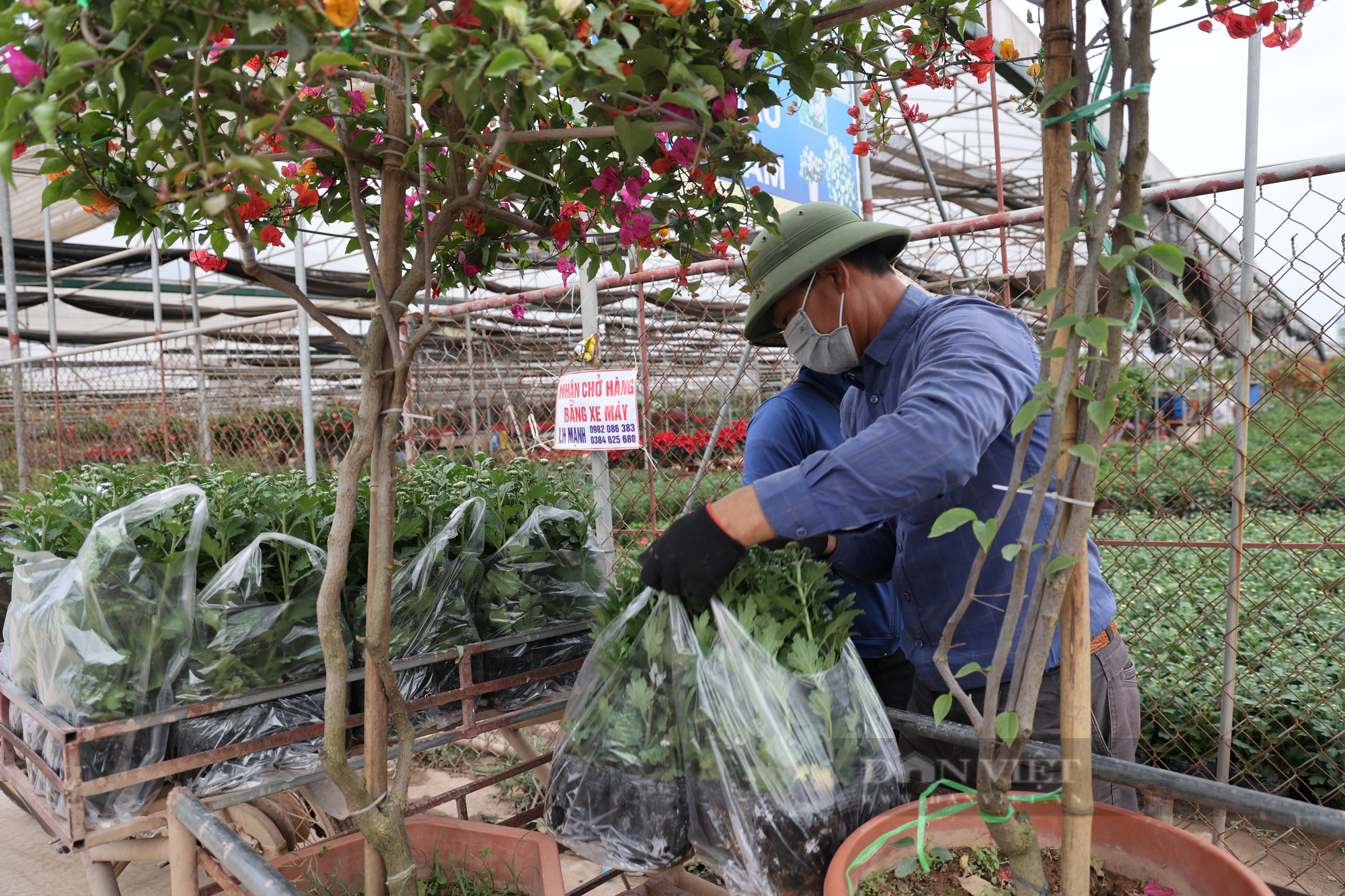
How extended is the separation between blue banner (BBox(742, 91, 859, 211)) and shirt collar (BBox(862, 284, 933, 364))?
155 centimetres

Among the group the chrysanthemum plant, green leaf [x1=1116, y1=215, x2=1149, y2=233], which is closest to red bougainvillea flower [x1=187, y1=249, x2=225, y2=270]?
the chrysanthemum plant

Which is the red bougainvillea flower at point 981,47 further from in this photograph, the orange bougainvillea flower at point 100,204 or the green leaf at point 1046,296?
the orange bougainvillea flower at point 100,204

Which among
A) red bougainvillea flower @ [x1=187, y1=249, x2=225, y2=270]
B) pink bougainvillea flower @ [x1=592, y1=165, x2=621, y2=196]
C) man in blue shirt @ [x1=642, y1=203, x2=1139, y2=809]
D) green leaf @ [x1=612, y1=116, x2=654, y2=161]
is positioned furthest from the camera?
red bougainvillea flower @ [x1=187, y1=249, x2=225, y2=270]

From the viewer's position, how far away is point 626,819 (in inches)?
46.8

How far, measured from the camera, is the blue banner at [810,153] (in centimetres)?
313

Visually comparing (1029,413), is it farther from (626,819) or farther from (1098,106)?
(626,819)

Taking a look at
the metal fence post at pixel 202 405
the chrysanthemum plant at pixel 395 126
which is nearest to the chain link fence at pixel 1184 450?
the metal fence post at pixel 202 405

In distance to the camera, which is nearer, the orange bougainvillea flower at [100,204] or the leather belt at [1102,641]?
the orange bougainvillea flower at [100,204]

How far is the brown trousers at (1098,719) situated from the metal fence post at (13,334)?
711 centimetres

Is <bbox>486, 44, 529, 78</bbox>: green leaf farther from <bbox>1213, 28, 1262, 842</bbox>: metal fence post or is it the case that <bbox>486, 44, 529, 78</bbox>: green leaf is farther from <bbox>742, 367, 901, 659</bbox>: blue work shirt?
<bbox>1213, 28, 1262, 842</bbox>: metal fence post

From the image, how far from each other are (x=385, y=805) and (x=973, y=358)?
3.61 ft

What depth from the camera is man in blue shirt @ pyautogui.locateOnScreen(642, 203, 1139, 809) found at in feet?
3.69

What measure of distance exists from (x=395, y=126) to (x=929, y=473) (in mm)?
868

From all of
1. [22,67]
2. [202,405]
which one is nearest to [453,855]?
[22,67]
